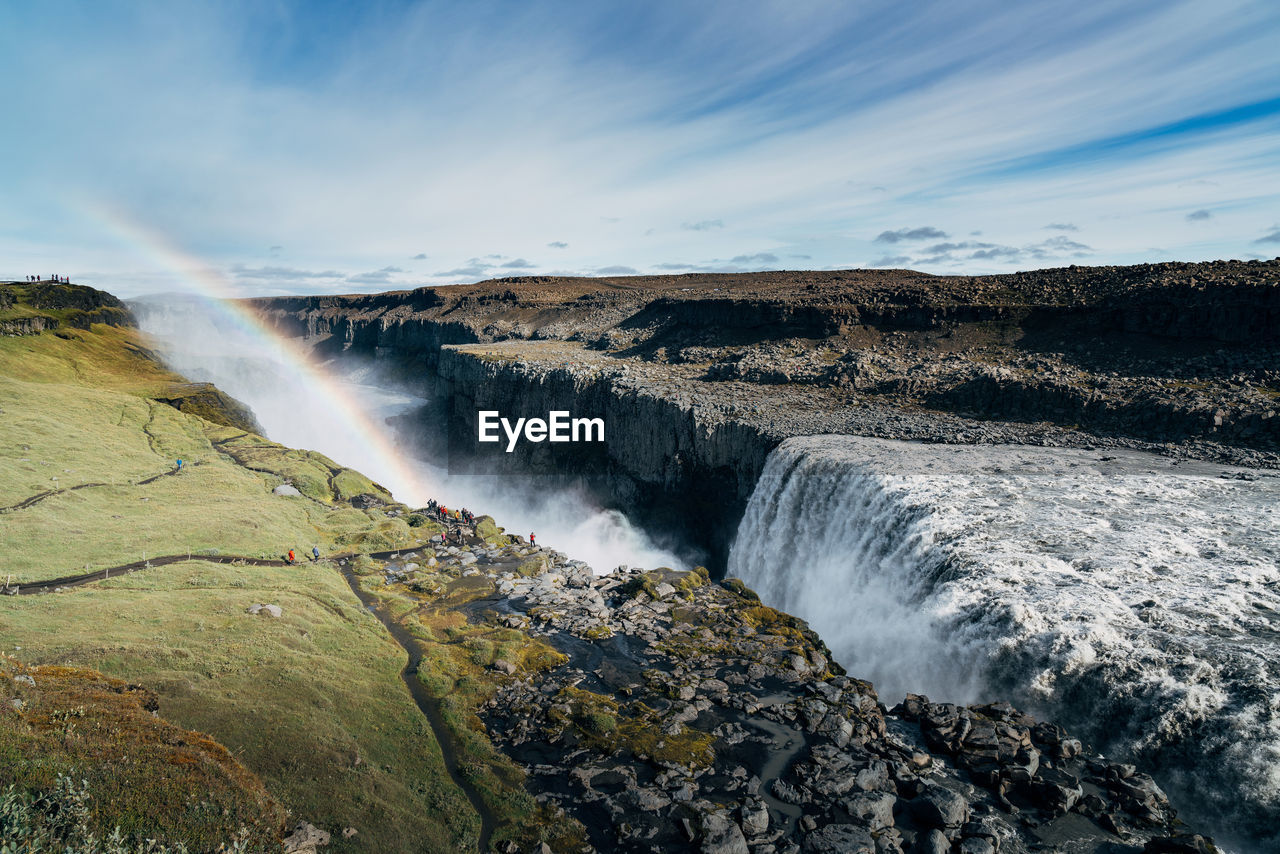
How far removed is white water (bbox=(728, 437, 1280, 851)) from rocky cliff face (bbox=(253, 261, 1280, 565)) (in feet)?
22.7

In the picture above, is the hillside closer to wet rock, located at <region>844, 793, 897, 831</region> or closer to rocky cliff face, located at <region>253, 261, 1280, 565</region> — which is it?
wet rock, located at <region>844, 793, 897, 831</region>

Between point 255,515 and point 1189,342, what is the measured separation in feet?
249

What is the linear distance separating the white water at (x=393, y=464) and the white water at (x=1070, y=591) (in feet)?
81.3

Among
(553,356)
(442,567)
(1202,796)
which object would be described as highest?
(553,356)

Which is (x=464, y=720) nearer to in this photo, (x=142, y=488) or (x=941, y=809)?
(x=941, y=809)

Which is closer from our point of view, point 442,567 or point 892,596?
point 892,596

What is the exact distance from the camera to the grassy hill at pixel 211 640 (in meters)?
16.8

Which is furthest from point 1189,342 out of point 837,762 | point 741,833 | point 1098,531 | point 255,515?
point 255,515

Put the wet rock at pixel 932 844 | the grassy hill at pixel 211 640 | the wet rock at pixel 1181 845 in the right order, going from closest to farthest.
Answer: the wet rock at pixel 1181 845
the grassy hill at pixel 211 640
the wet rock at pixel 932 844

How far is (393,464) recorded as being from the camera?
101m

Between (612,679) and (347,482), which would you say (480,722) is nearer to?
(612,679)

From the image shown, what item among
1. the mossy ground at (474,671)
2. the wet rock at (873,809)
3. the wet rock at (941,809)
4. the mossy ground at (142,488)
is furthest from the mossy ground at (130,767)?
the mossy ground at (142,488)

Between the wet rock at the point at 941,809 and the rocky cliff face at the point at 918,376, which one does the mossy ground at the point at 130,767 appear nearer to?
the wet rock at the point at 941,809

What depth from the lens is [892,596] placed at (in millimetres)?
30891
